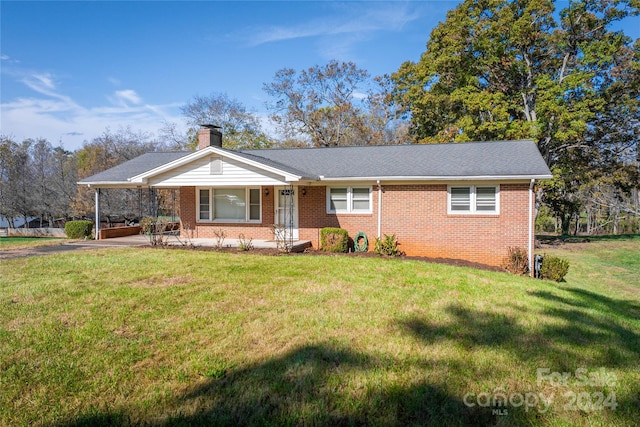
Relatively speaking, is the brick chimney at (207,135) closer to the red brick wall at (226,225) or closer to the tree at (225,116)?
the red brick wall at (226,225)

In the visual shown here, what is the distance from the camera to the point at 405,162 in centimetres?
1456

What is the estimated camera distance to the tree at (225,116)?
34.6m

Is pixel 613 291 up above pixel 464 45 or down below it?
below

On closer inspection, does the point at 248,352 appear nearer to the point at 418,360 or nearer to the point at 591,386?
the point at 418,360

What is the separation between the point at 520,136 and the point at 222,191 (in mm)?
15914

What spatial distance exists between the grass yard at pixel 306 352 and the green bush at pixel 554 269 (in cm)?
335

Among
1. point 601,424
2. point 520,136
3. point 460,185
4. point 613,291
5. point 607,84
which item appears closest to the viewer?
point 601,424

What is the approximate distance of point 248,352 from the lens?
463cm

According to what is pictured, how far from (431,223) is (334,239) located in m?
3.39

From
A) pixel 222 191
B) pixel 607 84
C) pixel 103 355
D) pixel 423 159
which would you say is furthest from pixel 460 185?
pixel 607 84

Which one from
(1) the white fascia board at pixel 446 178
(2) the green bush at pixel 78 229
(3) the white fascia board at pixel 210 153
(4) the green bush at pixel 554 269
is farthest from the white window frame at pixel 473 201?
(2) the green bush at pixel 78 229

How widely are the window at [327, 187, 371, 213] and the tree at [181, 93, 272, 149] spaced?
21.0m

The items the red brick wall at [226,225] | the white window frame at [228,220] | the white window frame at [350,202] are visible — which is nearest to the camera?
the white window frame at [350,202]

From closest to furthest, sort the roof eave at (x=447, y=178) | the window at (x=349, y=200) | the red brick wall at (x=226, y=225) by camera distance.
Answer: the roof eave at (x=447, y=178) → the window at (x=349, y=200) → the red brick wall at (x=226, y=225)
